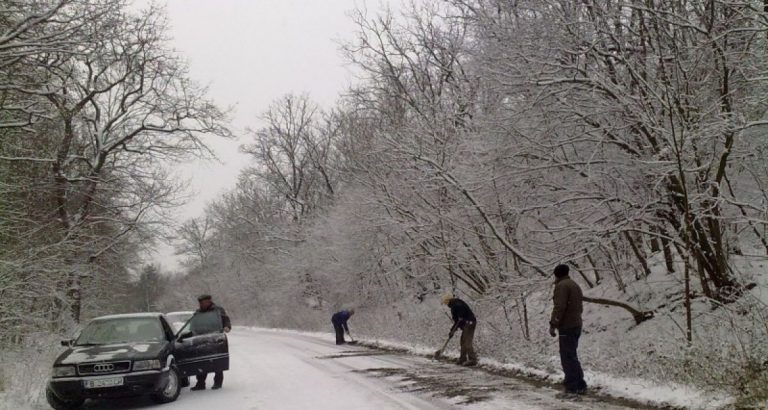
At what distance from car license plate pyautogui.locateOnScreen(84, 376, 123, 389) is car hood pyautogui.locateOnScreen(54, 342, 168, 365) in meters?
0.30

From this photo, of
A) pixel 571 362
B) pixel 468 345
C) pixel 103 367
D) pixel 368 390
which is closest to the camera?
pixel 571 362

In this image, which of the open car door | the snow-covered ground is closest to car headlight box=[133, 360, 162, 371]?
the snow-covered ground

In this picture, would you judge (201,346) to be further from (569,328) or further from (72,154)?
(72,154)

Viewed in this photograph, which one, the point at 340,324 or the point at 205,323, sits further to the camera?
the point at 340,324

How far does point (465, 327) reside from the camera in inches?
558

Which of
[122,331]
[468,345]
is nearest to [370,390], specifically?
[468,345]

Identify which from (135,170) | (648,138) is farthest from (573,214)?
(135,170)

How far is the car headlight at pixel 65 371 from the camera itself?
9.17 meters

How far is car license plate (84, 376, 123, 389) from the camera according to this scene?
9.11 meters

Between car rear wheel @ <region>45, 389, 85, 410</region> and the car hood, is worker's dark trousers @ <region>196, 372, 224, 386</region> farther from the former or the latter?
car rear wheel @ <region>45, 389, 85, 410</region>

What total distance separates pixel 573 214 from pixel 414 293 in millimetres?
15875

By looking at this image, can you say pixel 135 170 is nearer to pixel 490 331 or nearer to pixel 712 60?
pixel 490 331

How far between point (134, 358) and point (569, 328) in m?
6.72

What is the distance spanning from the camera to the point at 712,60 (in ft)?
32.0
